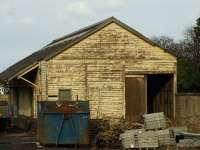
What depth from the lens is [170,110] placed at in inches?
1384

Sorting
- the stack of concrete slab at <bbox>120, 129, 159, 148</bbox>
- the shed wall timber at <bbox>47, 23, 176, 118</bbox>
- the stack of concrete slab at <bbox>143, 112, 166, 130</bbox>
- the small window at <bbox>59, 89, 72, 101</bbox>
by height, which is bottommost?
the stack of concrete slab at <bbox>120, 129, 159, 148</bbox>

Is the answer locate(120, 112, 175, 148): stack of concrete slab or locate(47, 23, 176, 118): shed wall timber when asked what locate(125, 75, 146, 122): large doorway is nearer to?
locate(47, 23, 176, 118): shed wall timber

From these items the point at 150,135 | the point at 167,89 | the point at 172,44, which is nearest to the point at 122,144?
the point at 150,135

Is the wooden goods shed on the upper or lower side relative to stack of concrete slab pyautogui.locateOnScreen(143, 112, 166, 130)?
upper

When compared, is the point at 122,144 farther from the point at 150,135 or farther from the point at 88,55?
the point at 88,55

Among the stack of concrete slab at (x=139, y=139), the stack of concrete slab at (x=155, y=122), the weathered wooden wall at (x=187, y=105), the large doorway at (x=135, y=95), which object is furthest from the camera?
the large doorway at (x=135, y=95)

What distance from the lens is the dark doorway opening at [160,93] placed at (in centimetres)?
3516

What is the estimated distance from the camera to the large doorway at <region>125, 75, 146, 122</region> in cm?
3391

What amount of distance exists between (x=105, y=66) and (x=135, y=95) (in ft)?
8.12

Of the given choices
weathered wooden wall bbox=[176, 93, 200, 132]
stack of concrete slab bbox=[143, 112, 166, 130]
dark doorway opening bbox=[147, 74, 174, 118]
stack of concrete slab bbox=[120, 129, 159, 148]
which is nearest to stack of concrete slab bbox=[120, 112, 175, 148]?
stack of concrete slab bbox=[120, 129, 159, 148]

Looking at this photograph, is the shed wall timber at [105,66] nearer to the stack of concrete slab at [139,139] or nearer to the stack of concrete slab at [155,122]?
the stack of concrete slab at [155,122]

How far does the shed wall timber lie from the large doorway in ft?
1.03

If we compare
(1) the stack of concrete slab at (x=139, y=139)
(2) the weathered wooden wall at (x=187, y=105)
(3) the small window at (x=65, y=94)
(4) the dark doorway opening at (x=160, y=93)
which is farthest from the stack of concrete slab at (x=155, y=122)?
(4) the dark doorway opening at (x=160, y=93)

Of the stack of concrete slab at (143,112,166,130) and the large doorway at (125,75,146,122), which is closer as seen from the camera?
the stack of concrete slab at (143,112,166,130)
